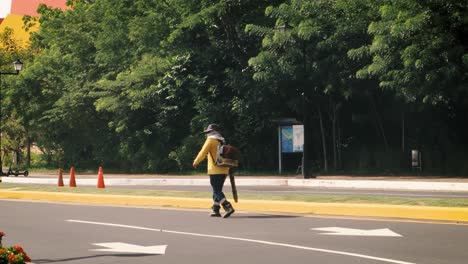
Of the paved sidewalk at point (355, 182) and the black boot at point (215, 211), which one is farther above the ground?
the paved sidewalk at point (355, 182)

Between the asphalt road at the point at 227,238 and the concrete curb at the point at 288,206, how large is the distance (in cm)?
65

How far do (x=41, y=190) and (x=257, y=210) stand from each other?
902 centimetres

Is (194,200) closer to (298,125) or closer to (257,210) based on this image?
(257,210)

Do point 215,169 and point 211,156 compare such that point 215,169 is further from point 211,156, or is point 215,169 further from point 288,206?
point 288,206

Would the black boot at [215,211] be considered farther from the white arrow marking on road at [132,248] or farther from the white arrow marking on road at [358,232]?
the white arrow marking on road at [132,248]

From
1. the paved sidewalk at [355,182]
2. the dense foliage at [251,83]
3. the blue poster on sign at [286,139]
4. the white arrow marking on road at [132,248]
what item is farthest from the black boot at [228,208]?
the blue poster on sign at [286,139]

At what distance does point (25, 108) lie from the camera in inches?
2085

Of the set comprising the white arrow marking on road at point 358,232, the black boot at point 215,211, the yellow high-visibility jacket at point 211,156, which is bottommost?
the white arrow marking on road at point 358,232

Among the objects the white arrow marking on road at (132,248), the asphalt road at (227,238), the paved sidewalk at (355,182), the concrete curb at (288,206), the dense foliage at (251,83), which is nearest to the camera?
the asphalt road at (227,238)

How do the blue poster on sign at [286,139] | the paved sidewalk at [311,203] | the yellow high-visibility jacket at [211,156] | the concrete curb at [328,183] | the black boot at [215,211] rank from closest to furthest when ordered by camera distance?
the paved sidewalk at [311,203]
the yellow high-visibility jacket at [211,156]
the black boot at [215,211]
the concrete curb at [328,183]
the blue poster on sign at [286,139]

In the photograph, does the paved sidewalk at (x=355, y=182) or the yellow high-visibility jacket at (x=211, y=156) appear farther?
the paved sidewalk at (x=355, y=182)

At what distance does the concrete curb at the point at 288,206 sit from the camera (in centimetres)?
1515

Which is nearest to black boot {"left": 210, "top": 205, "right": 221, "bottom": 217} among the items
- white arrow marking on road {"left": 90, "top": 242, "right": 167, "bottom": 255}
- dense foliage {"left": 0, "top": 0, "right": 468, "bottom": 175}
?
white arrow marking on road {"left": 90, "top": 242, "right": 167, "bottom": 255}

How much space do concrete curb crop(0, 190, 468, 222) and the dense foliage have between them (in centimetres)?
1245
